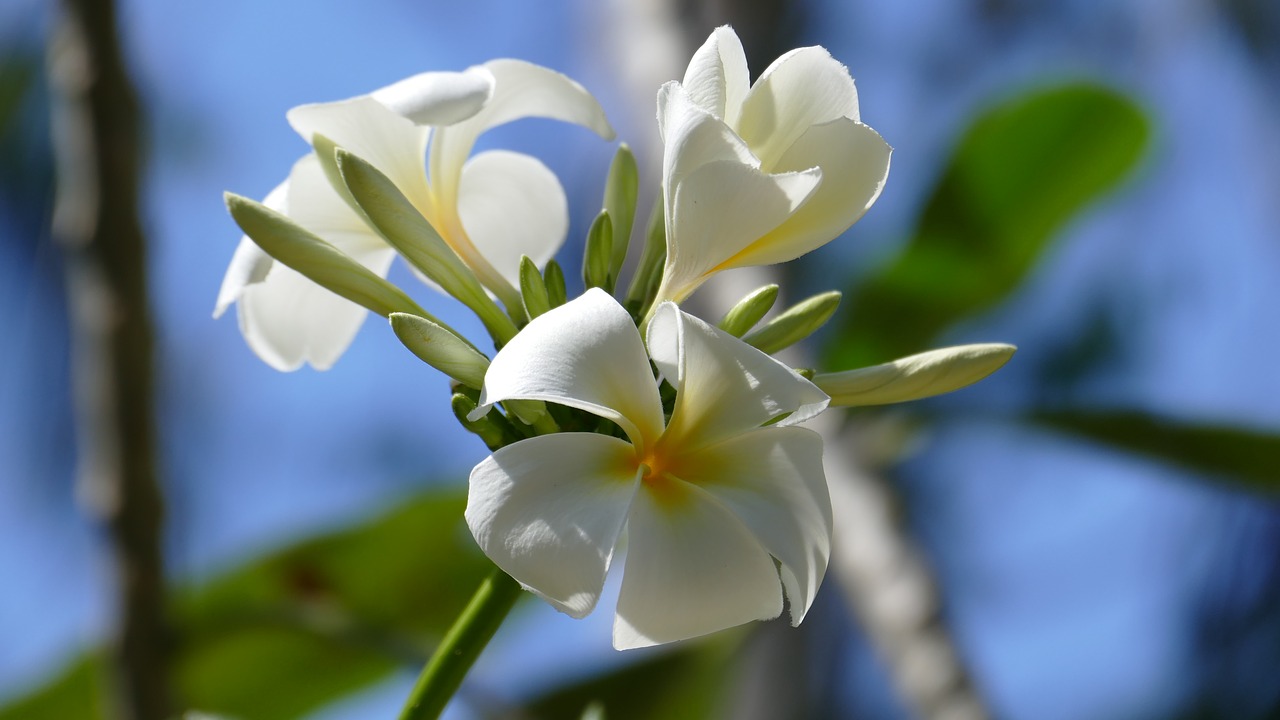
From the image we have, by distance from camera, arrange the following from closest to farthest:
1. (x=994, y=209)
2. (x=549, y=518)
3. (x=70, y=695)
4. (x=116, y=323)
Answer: (x=549, y=518), (x=116, y=323), (x=70, y=695), (x=994, y=209)

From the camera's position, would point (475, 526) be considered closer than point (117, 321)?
Yes

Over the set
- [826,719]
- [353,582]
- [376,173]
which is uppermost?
[376,173]

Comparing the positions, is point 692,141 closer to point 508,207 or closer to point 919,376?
point 919,376

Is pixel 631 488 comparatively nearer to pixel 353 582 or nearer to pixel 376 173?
pixel 376 173

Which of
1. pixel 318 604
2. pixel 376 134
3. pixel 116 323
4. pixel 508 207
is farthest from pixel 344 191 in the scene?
pixel 318 604

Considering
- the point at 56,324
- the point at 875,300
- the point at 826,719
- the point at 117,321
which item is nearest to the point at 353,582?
the point at 117,321

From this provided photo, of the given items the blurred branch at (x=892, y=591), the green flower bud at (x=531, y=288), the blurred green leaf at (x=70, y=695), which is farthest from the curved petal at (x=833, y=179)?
the blurred green leaf at (x=70, y=695)

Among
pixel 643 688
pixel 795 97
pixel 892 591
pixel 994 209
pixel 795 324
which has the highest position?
pixel 795 97
